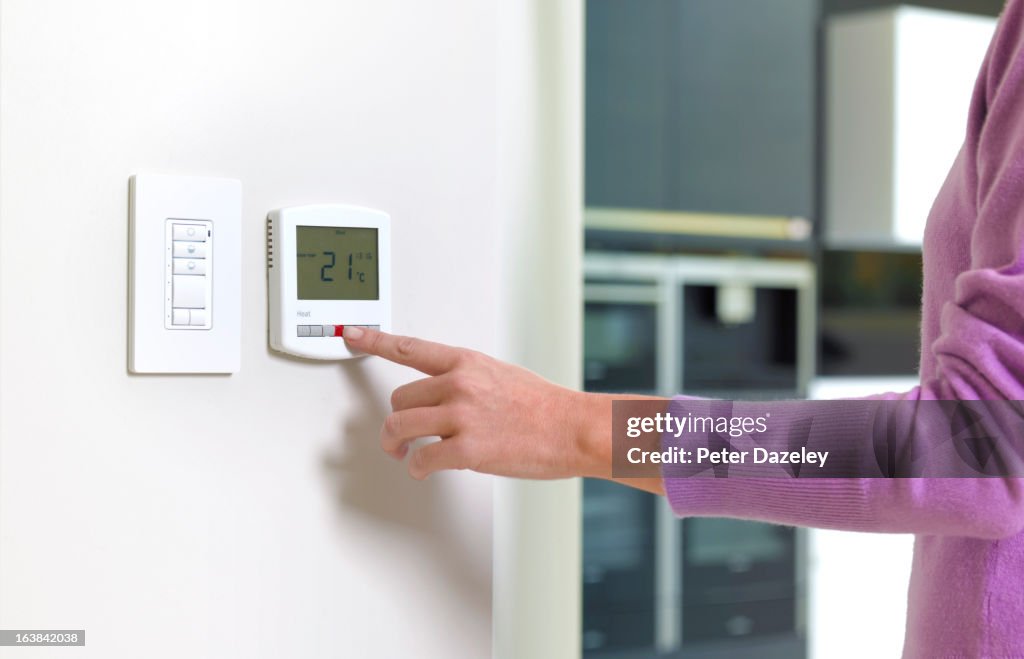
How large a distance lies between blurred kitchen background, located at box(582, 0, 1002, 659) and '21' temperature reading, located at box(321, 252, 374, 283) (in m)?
1.60

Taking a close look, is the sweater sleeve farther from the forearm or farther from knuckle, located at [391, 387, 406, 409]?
knuckle, located at [391, 387, 406, 409]

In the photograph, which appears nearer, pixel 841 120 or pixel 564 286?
pixel 564 286

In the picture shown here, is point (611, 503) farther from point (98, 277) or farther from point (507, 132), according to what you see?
point (98, 277)

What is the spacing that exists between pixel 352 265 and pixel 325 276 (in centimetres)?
3

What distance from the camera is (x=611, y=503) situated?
7.89 feet

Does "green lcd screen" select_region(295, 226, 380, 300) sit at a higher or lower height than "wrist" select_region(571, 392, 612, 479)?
higher

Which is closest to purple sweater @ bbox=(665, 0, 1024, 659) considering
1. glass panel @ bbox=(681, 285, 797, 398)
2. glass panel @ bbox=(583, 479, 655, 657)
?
glass panel @ bbox=(583, 479, 655, 657)

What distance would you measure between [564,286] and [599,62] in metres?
1.58

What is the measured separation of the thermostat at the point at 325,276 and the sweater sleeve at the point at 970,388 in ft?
0.83

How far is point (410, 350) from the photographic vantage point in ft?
2.55

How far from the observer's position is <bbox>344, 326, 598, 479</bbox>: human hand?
2.45 feet

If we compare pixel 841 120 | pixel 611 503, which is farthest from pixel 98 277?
pixel 841 120

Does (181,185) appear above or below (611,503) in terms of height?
above

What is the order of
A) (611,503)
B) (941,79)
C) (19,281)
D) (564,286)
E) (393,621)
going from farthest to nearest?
(941,79) < (611,503) < (564,286) < (393,621) < (19,281)
